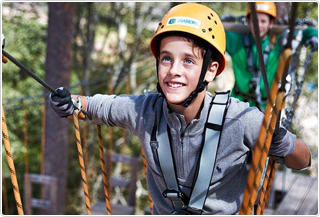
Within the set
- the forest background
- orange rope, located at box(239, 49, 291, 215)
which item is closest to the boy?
orange rope, located at box(239, 49, 291, 215)

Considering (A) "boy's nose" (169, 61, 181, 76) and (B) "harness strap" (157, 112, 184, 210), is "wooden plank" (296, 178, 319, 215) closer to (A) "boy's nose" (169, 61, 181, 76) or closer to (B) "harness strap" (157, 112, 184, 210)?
(B) "harness strap" (157, 112, 184, 210)

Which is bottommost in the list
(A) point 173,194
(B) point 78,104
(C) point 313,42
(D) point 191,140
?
(A) point 173,194

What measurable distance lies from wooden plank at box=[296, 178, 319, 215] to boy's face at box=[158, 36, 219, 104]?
89.8 inches

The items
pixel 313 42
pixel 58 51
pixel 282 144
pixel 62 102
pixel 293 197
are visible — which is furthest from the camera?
pixel 58 51

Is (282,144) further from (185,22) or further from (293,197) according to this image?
(293,197)

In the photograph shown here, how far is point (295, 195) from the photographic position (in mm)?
3953

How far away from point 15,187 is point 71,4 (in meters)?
5.10

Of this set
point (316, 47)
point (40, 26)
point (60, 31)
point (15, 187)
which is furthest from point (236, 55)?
point (40, 26)

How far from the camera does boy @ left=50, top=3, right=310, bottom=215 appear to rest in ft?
5.32

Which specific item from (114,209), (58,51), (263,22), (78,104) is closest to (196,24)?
(78,104)

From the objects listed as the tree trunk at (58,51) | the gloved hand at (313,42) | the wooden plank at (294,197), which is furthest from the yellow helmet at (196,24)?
the tree trunk at (58,51)

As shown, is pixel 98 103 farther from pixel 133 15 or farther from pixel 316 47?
pixel 133 15

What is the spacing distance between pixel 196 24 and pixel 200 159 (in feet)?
1.64

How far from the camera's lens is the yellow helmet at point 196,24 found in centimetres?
Answer: 161
